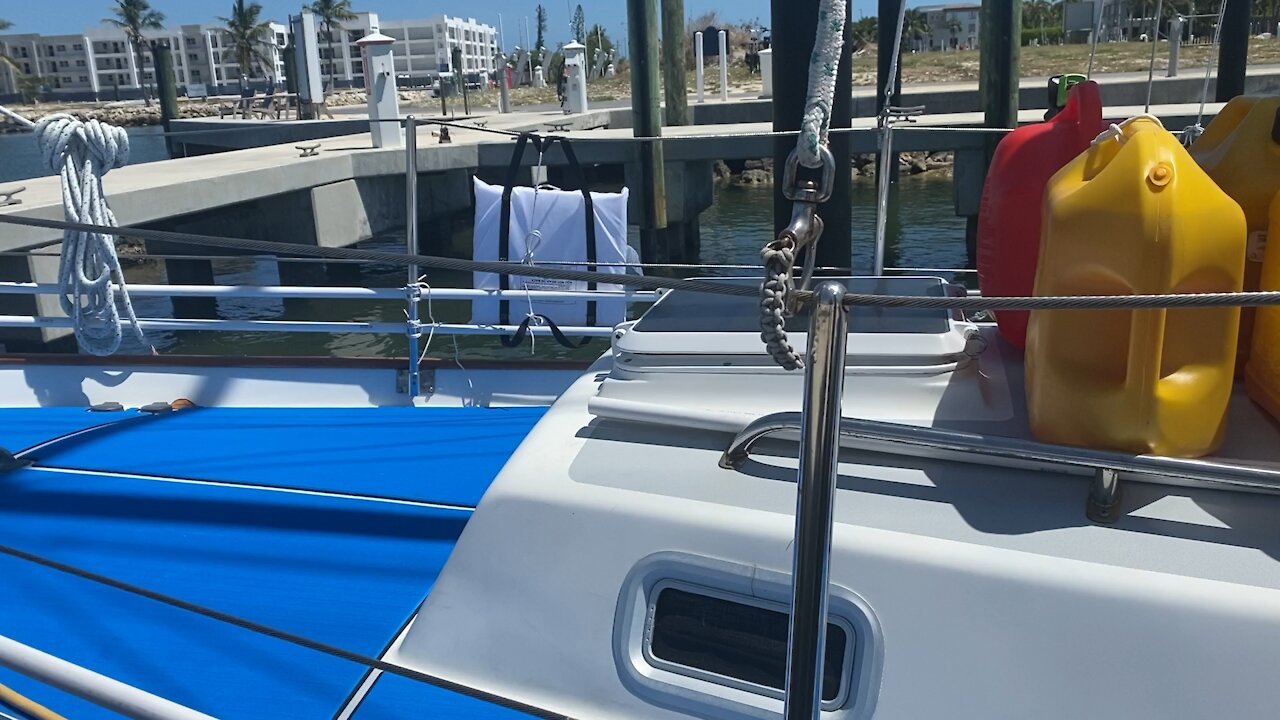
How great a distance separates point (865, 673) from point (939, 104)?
17761mm

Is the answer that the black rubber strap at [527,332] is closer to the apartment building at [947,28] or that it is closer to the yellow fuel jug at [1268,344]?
the yellow fuel jug at [1268,344]

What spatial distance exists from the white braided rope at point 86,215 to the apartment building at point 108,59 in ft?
355

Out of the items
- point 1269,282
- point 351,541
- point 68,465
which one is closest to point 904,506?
point 1269,282

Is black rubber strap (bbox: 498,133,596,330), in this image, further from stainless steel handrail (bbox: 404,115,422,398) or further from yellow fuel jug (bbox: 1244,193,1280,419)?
yellow fuel jug (bbox: 1244,193,1280,419)

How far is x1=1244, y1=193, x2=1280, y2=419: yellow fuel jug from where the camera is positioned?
67.2 inches

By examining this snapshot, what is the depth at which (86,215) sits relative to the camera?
353 cm

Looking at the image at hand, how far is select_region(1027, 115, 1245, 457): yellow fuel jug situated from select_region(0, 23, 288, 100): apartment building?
365ft

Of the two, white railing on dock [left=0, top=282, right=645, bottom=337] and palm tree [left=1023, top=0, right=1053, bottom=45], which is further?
palm tree [left=1023, top=0, right=1053, bottom=45]

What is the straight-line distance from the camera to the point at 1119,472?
1623 mm

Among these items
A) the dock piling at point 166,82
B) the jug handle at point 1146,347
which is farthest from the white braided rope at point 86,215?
the dock piling at point 166,82

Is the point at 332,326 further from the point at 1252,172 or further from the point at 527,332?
the point at 1252,172

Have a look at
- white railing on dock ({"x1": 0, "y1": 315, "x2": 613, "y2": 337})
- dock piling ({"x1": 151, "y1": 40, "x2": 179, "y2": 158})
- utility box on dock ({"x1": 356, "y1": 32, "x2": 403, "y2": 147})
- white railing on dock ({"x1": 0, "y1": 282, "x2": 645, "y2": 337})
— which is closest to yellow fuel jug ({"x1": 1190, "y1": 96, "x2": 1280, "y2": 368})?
white railing on dock ({"x1": 0, "y1": 282, "x2": 645, "y2": 337})

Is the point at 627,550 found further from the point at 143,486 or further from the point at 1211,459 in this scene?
the point at 143,486

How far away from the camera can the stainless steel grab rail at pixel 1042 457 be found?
145 centimetres
